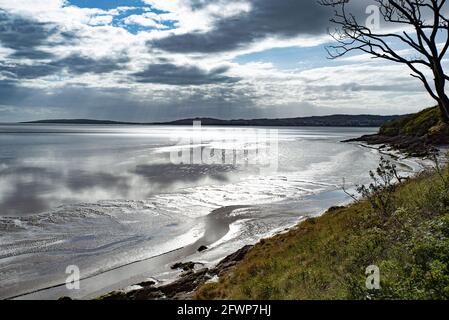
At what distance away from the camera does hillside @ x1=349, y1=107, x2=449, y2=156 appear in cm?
6594

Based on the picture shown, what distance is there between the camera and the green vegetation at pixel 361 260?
6.62 m

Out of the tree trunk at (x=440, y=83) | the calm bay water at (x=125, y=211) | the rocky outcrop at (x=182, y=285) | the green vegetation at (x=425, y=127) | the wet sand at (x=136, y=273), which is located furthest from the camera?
the green vegetation at (x=425, y=127)

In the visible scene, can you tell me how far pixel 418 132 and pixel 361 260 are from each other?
273 feet

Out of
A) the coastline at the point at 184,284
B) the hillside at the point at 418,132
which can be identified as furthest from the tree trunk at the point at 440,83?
the hillside at the point at 418,132

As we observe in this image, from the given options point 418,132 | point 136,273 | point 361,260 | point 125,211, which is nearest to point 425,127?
point 418,132

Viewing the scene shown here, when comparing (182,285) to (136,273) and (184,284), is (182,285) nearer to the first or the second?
(184,284)

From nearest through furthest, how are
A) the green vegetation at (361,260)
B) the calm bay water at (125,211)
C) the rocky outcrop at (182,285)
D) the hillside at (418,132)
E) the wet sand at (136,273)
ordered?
the green vegetation at (361,260) < the rocky outcrop at (182,285) < the wet sand at (136,273) < the calm bay water at (125,211) < the hillside at (418,132)

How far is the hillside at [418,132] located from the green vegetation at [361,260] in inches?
A: 1672

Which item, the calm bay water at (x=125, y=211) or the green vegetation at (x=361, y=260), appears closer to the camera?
the green vegetation at (x=361, y=260)

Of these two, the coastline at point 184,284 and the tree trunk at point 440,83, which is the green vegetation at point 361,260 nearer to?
the coastline at point 184,284

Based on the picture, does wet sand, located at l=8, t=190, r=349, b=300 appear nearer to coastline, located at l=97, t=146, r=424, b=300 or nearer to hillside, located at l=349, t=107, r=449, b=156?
coastline, located at l=97, t=146, r=424, b=300

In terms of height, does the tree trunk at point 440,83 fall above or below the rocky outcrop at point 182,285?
above

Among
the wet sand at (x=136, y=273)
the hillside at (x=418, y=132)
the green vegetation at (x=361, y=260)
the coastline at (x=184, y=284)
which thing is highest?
the hillside at (x=418, y=132)

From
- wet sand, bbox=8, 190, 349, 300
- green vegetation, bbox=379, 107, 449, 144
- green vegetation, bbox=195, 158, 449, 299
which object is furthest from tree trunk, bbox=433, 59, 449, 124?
green vegetation, bbox=379, 107, 449, 144
